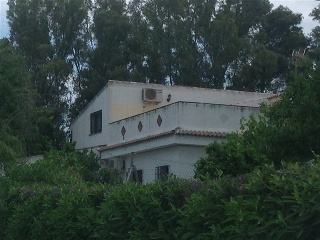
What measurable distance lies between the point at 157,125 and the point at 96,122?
8.46 meters

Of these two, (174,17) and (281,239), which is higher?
(174,17)

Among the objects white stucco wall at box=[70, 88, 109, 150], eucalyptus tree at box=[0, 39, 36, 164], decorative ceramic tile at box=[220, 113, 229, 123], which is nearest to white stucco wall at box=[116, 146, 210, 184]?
decorative ceramic tile at box=[220, 113, 229, 123]

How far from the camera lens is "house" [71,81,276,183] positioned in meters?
25.7

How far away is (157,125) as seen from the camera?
2733 cm

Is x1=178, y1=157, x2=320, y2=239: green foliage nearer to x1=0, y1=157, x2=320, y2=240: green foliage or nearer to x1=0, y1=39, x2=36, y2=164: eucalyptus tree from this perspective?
x1=0, y1=157, x2=320, y2=240: green foliage

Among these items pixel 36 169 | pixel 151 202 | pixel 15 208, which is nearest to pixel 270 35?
pixel 36 169

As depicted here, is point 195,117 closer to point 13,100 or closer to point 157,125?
point 157,125

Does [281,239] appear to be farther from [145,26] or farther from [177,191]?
[145,26]

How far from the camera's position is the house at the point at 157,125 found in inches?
1013

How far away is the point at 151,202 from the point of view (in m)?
8.06

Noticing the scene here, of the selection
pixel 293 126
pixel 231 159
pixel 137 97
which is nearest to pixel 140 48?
pixel 137 97

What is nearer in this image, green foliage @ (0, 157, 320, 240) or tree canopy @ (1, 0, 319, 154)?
green foliage @ (0, 157, 320, 240)

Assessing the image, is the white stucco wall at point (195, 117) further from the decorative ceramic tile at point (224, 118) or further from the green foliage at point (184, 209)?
the green foliage at point (184, 209)

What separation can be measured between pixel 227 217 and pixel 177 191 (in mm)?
1444
